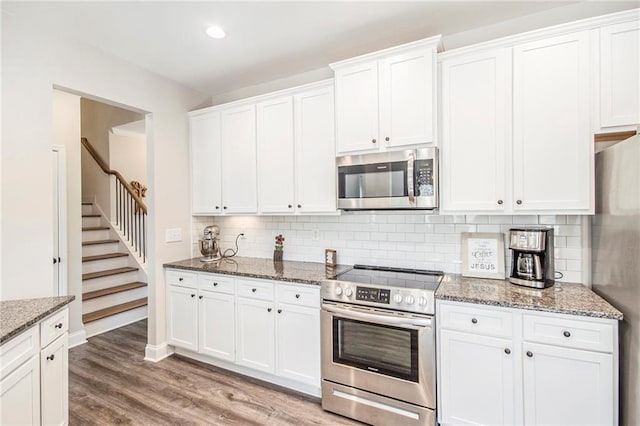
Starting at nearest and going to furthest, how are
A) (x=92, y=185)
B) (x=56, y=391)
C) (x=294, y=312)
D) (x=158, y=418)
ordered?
1. (x=56, y=391)
2. (x=158, y=418)
3. (x=294, y=312)
4. (x=92, y=185)

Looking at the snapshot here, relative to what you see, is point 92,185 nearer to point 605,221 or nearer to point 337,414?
point 337,414

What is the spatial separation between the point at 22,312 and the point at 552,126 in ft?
11.3

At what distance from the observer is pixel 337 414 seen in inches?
92.0

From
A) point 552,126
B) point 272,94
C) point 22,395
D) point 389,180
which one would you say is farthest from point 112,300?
point 552,126

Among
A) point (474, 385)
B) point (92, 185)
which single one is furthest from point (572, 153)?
point (92, 185)

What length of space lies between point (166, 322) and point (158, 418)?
45.1 inches

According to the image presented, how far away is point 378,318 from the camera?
215 cm

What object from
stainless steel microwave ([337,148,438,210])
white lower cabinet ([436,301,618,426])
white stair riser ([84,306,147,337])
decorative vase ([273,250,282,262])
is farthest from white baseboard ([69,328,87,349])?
white lower cabinet ([436,301,618,426])

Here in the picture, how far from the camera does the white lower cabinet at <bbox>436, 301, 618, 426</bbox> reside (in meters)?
1.67

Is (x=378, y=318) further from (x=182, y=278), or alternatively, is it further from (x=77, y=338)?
(x=77, y=338)

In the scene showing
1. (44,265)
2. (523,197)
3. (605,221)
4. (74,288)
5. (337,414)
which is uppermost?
(523,197)

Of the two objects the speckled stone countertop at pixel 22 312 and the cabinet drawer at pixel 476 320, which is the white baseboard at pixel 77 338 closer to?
the speckled stone countertop at pixel 22 312

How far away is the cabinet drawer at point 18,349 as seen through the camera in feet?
4.81

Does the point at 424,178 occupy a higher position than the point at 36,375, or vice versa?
the point at 424,178
